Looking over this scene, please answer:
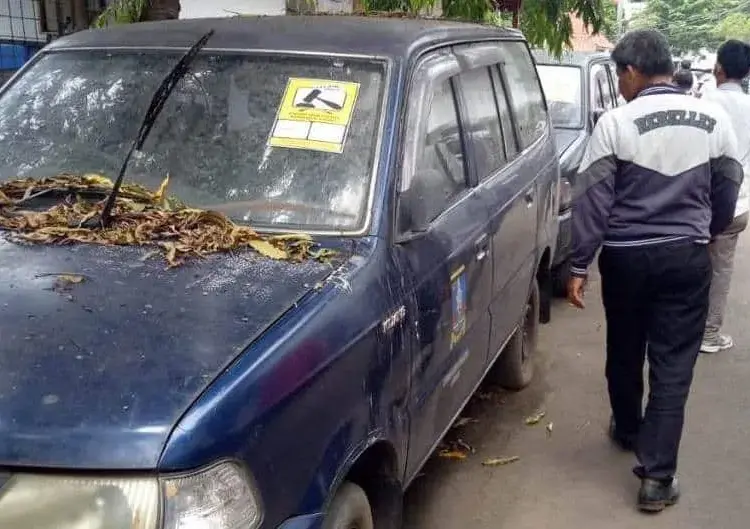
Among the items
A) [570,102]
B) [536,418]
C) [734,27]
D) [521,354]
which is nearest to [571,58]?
[570,102]

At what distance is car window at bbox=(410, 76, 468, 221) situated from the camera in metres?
3.03

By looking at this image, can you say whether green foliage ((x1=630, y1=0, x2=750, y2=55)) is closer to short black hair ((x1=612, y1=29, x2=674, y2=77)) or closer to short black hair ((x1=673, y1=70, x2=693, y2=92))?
short black hair ((x1=673, y1=70, x2=693, y2=92))

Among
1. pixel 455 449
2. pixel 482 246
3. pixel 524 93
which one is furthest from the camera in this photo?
pixel 524 93

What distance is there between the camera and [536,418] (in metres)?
4.79

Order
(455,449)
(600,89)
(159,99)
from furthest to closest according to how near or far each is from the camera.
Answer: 1. (600,89)
2. (455,449)
3. (159,99)

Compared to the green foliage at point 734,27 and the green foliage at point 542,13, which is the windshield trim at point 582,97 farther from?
the green foliage at point 734,27

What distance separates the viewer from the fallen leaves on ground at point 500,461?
167 inches

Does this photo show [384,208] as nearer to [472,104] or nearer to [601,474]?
[472,104]

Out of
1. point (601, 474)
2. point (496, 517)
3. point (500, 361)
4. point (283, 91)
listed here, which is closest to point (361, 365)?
point (283, 91)

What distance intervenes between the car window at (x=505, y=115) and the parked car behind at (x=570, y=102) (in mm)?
2213

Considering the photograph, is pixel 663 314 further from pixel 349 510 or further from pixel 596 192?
pixel 349 510

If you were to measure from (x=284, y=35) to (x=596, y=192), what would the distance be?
140 centimetres

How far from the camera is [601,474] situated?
13.6ft

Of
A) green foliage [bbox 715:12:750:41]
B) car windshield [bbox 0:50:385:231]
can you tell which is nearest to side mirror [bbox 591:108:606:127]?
car windshield [bbox 0:50:385:231]
